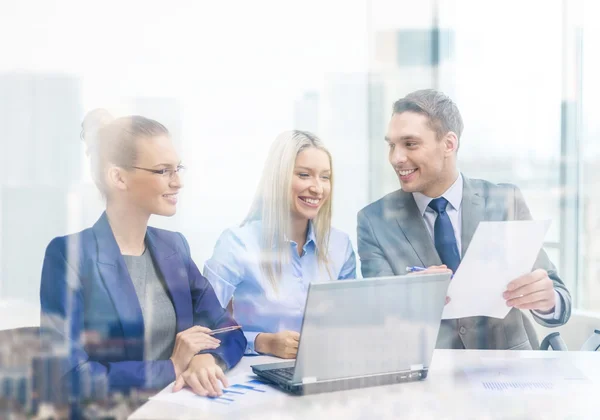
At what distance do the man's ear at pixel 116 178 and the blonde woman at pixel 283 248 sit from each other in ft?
1.17

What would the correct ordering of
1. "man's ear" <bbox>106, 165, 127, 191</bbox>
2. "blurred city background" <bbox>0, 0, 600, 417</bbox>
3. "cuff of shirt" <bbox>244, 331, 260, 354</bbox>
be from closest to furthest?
1. "blurred city background" <bbox>0, 0, 600, 417</bbox>
2. "man's ear" <bbox>106, 165, 127, 191</bbox>
3. "cuff of shirt" <bbox>244, 331, 260, 354</bbox>

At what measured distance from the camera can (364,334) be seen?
1418mm

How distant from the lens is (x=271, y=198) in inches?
77.3

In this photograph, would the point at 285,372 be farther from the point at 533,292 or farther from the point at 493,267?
the point at 533,292

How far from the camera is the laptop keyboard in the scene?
141 centimetres

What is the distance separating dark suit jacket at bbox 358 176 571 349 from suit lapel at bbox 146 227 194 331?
0.62m

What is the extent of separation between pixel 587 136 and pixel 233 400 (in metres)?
1.76

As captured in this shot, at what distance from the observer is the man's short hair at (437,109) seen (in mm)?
2186

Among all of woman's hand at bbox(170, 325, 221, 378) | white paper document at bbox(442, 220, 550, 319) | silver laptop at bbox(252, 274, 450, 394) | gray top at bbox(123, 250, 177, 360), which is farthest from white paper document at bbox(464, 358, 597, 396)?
gray top at bbox(123, 250, 177, 360)

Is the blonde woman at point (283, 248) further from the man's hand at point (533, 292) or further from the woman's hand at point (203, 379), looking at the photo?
→ the man's hand at point (533, 292)

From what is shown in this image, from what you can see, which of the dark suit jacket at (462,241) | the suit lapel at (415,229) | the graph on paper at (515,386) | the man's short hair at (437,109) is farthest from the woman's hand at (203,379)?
the man's short hair at (437,109)

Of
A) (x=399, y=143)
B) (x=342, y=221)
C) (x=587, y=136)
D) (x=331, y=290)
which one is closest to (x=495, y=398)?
(x=331, y=290)

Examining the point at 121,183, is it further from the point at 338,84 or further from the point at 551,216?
the point at 551,216

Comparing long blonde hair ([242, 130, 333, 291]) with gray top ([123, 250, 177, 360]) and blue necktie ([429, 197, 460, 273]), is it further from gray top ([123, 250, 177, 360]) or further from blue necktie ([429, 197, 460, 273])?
blue necktie ([429, 197, 460, 273])
